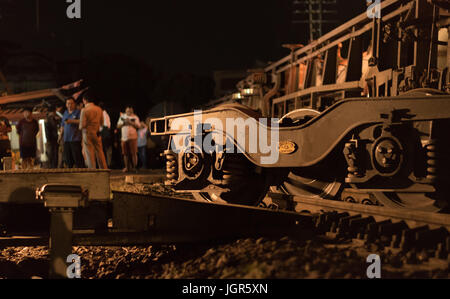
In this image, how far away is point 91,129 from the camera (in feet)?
32.5

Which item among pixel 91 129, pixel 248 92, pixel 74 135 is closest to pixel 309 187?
pixel 91 129

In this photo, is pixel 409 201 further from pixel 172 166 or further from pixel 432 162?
pixel 172 166

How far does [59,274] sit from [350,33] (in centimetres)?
615

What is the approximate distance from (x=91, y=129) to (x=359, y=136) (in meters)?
5.94

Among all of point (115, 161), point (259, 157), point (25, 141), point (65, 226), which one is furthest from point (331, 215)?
point (115, 161)

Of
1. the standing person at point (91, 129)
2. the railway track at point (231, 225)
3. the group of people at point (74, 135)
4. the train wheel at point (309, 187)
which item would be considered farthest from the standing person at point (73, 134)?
the railway track at point (231, 225)

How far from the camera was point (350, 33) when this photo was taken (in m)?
8.39

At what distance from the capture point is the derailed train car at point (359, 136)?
5402 millimetres

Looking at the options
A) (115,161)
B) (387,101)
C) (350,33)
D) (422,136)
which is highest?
(350,33)

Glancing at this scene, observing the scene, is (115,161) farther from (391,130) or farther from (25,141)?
(391,130)

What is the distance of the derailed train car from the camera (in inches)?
213

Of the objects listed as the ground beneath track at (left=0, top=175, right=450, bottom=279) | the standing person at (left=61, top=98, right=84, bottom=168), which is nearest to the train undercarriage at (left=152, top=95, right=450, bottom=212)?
the ground beneath track at (left=0, top=175, right=450, bottom=279)

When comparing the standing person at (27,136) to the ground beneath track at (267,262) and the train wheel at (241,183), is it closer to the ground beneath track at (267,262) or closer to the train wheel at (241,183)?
the train wheel at (241,183)

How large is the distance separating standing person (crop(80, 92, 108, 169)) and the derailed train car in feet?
7.84
